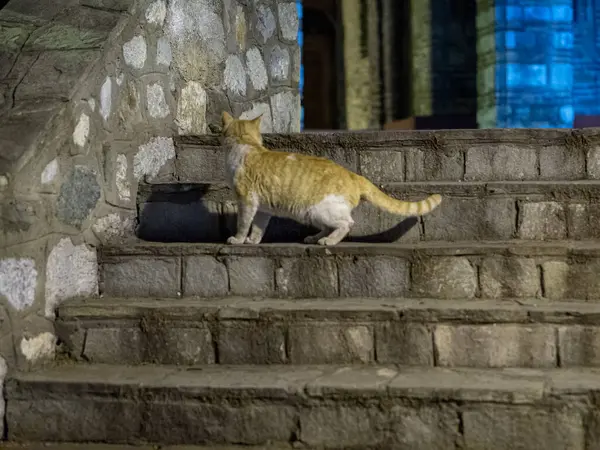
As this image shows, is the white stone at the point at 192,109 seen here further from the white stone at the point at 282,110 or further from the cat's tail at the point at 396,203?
the cat's tail at the point at 396,203

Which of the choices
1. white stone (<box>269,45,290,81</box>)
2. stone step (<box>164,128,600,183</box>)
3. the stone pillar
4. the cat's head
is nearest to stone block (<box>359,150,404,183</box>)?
stone step (<box>164,128,600,183</box>)

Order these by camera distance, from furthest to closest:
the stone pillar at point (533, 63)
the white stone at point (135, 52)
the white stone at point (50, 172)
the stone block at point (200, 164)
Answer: the stone pillar at point (533, 63), the stone block at point (200, 164), the white stone at point (135, 52), the white stone at point (50, 172)

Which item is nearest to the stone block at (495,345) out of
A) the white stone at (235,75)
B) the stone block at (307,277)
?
the stone block at (307,277)

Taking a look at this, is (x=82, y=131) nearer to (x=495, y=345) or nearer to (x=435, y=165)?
(x=435, y=165)

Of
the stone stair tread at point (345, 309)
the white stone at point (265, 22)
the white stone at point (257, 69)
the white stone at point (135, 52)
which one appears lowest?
the stone stair tread at point (345, 309)

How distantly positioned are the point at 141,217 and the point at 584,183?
2485 millimetres

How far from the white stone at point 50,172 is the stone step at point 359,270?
20.9 inches

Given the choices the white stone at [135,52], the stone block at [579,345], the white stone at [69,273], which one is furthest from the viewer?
the white stone at [135,52]

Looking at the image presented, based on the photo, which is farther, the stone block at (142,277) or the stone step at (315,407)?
the stone block at (142,277)

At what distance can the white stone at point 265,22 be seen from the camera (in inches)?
221

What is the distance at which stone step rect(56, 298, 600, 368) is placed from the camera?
304cm

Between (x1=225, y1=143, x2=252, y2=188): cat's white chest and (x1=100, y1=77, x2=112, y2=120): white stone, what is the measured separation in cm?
69

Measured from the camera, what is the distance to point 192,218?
4031mm

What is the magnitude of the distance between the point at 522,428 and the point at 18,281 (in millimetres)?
2229
